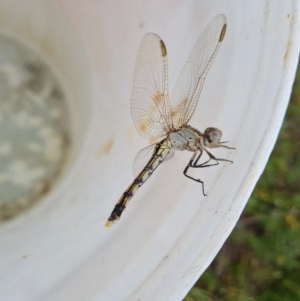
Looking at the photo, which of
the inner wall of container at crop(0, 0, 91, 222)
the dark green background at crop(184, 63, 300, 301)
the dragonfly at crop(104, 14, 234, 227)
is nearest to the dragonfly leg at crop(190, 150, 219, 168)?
the dragonfly at crop(104, 14, 234, 227)

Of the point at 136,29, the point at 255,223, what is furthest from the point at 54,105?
the point at 255,223

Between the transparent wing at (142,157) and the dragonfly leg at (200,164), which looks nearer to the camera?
the dragonfly leg at (200,164)

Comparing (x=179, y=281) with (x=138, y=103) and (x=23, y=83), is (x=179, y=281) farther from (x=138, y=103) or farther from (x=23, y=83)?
(x=23, y=83)

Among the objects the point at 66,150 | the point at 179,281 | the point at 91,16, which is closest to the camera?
the point at 179,281

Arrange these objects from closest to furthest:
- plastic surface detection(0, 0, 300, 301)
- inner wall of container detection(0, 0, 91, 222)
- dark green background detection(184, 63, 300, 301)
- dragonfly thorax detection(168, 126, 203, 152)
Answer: plastic surface detection(0, 0, 300, 301), dragonfly thorax detection(168, 126, 203, 152), inner wall of container detection(0, 0, 91, 222), dark green background detection(184, 63, 300, 301)

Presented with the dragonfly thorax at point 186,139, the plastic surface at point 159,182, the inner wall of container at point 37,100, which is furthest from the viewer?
the inner wall of container at point 37,100

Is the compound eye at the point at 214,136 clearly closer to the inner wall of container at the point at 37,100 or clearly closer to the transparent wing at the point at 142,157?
the transparent wing at the point at 142,157

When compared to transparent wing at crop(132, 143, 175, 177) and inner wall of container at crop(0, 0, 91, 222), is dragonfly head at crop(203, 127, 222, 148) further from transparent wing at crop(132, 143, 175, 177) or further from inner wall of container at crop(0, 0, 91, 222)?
inner wall of container at crop(0, 0, 91, 222)

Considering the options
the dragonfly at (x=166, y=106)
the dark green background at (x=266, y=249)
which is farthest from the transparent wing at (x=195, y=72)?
the dark green background at (x=266, y=249)
